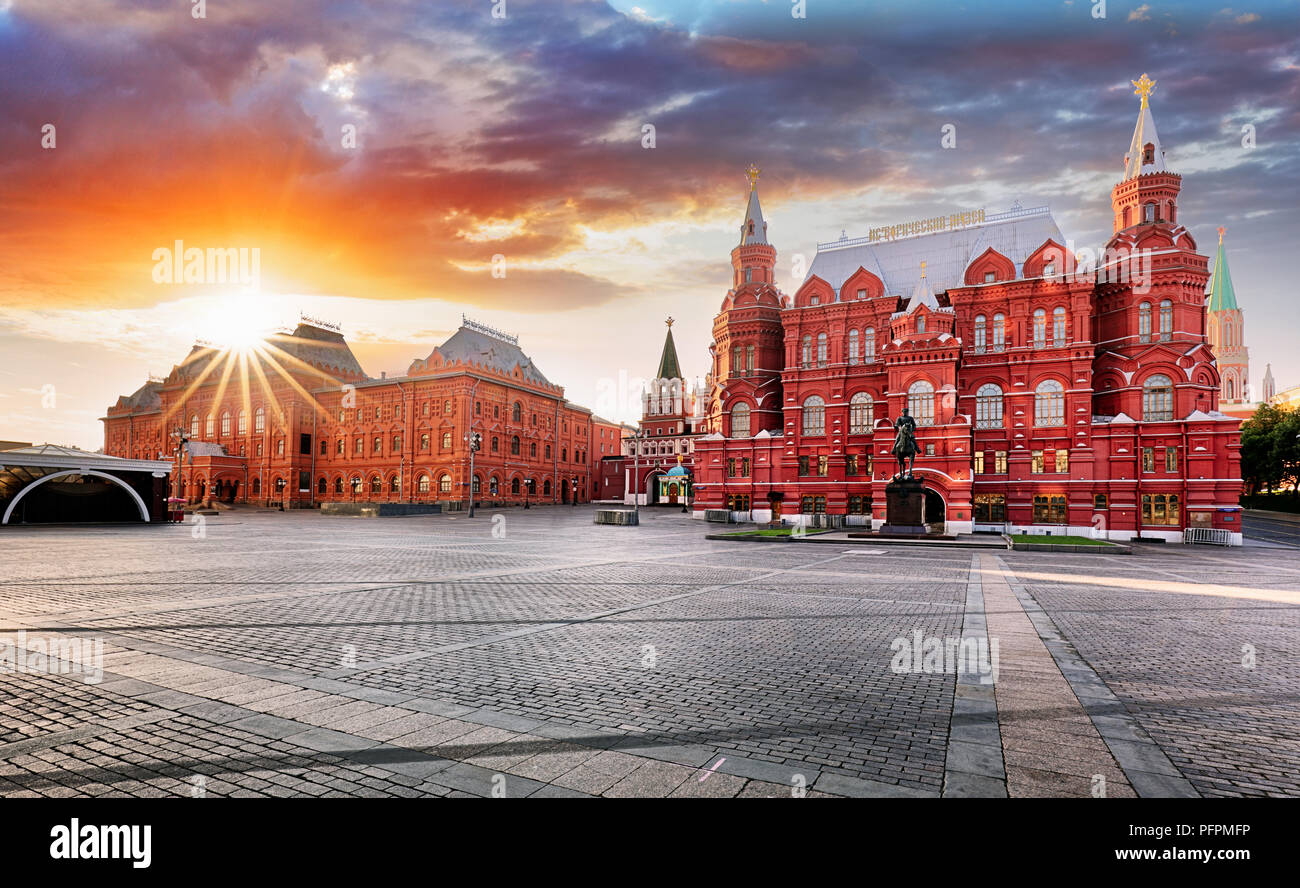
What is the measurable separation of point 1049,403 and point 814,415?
572 inches

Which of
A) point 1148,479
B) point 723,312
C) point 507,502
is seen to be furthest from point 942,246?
point 507,502

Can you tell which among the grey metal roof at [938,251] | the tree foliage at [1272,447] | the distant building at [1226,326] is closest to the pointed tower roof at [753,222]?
the grey metal roof at [938,251]

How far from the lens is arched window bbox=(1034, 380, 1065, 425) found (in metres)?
39.0

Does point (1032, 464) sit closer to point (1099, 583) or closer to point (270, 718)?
point (1099, 583)

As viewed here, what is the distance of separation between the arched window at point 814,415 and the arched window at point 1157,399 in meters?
18.7

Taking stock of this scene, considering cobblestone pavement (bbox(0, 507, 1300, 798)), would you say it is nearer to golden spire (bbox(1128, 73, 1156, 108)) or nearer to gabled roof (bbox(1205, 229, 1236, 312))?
golden spire (bbox(1128, 73, 1156, 108))

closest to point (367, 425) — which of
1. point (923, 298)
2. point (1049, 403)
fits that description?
point (923, 298)

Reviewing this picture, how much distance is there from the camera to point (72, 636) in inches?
317

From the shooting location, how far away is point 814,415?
4625 centimetres

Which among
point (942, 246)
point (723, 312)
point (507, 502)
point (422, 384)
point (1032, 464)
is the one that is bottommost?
point (507, 502)

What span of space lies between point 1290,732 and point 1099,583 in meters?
11.7

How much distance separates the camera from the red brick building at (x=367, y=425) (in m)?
64.2
